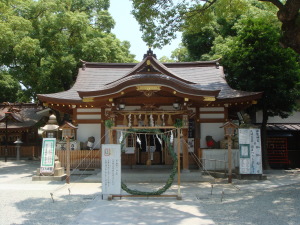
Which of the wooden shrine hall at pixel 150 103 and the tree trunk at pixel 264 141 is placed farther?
the tree trunk at pixel 264 141

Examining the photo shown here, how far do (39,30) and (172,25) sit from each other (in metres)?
11.0

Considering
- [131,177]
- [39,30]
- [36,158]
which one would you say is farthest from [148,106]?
[36,158]

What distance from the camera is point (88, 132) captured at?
47.6 feet

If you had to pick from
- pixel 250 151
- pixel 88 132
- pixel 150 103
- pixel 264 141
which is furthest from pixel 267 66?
pixel 88 132

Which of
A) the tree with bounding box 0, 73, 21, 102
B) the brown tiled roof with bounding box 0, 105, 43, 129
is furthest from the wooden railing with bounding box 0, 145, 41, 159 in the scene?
the tree with bounding box 0, 73, 21, 102

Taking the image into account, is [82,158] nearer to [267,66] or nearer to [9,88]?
[267,66]

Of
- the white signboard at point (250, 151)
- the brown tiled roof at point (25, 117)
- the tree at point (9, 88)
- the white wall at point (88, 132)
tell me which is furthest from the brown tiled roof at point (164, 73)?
the tree at point (9, 88)

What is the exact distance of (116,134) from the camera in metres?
13.2

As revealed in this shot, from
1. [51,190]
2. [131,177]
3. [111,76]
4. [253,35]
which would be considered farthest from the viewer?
[111,76]

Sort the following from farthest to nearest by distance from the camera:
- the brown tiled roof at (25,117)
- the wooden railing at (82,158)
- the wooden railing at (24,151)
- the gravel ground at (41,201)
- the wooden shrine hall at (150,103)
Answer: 1. the brown tiled roof at (25,117)
2. the wooden railing at (24,151)
3. the wooden railing at (82,158)
4. the wooden shrine hall at (150,103)
5. the gravel ground at (41,201)

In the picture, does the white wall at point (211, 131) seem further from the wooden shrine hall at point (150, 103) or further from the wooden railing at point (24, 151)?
the wooden railing at point (24, 151)

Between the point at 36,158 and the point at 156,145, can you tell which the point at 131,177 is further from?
the point at 36,158

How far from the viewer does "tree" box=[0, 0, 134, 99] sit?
709 inches

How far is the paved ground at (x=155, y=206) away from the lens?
6.60m
